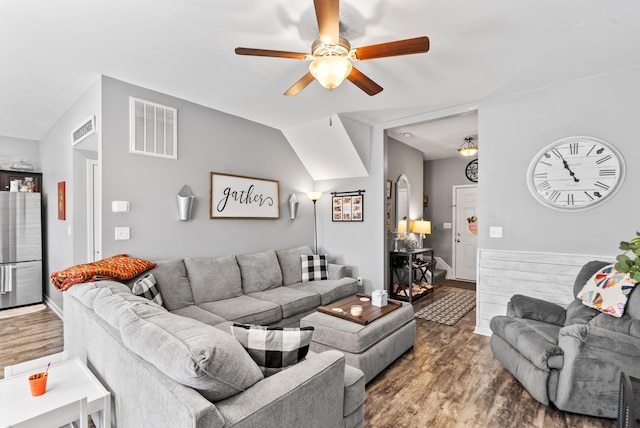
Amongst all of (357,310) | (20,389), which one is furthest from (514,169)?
(20,389)

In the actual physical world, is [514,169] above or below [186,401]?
above

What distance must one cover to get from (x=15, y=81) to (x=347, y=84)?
130 inches

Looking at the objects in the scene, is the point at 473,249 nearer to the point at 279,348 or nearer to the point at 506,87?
the point at 506,87

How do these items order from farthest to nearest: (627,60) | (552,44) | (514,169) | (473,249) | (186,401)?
1. (473,249)
2. (514,169)
3. (627,60)
4. (552,44)
5. (186,401)

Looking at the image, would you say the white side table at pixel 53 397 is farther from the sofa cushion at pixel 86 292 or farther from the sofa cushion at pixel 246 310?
the sofa cushion at pixel 246 310

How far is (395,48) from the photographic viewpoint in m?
1.90

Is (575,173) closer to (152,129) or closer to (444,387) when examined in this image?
(444,387)

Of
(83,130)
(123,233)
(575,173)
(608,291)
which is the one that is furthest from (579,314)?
(83,130)

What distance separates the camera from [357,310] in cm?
272

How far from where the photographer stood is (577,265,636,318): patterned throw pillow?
2207 mm

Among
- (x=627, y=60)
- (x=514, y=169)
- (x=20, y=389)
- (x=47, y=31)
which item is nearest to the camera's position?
(x=20, y=389)

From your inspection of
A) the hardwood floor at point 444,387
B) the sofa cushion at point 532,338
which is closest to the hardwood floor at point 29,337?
the hardwood floor at point 444,387

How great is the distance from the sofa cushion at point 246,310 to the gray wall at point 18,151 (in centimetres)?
439

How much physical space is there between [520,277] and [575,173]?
3.83 feet
